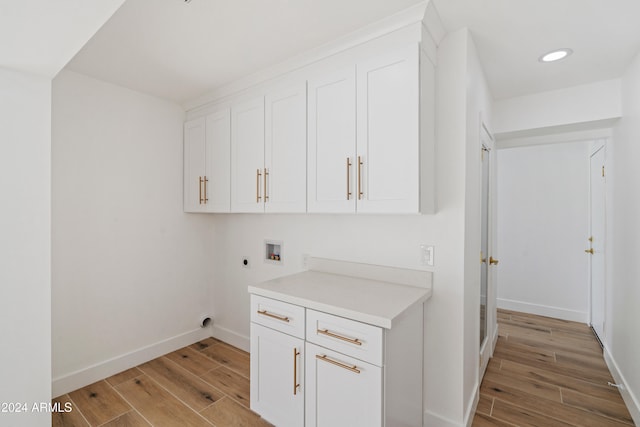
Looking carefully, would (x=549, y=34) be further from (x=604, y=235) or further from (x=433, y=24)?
(x=604, y=235)

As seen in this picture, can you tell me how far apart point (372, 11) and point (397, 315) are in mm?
1564

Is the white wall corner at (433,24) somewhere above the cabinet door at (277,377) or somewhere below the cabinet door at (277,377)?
above

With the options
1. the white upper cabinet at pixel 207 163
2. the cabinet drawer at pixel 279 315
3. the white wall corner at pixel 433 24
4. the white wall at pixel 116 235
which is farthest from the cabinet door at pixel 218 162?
the white wall corner at pixel 433 24

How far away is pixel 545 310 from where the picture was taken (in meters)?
4.04

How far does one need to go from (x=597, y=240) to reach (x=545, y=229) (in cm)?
73

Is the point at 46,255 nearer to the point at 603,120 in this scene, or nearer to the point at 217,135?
the point at 217,135

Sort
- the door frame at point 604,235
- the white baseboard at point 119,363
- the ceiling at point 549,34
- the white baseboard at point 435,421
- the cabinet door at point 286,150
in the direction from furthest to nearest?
the door frame at point 604,235
the white baseboard at point 119,363
the cabinet door at point 286,150
the white baseboard at point 435,421
the ceiling at point 549,34

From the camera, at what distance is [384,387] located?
1421mm

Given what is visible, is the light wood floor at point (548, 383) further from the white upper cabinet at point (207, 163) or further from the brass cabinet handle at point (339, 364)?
the white upper cabinet at point (207, 163)

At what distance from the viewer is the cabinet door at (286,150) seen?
2092 millimetres

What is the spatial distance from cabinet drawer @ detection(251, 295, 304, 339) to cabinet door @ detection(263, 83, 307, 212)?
638mm

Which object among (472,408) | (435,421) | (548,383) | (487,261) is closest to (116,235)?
(435,421)

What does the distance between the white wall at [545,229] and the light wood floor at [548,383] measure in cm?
54

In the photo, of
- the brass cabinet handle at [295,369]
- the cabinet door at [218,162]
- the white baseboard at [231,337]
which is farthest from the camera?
the white baseboard at [231,337]
